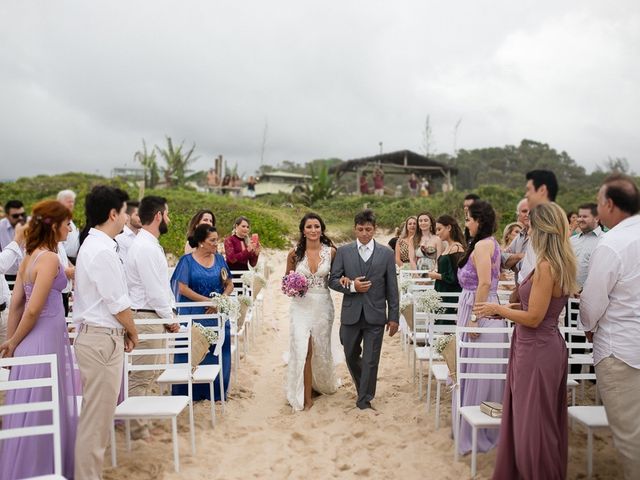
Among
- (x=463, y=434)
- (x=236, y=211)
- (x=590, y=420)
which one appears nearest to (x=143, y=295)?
(x=463, y=434)

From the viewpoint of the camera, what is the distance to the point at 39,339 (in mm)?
3934

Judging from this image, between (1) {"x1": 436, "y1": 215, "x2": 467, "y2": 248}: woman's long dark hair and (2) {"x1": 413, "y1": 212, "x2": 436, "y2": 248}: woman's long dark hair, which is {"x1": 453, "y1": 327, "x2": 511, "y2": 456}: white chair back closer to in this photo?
(1) {"x1": 436, "y1": 215, "x2": 467, "y2": 248}: woman's long dark hair

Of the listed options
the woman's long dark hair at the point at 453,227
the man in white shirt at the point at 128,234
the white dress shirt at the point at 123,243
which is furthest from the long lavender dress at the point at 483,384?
the white dress shirt at the point at 123,243

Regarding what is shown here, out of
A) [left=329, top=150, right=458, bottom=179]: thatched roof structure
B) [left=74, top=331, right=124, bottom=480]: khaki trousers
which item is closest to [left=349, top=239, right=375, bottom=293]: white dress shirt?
[left=74, top=331, right=124, bottom=480]: khaki trousers

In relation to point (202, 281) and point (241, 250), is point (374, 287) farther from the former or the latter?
point (241, 250)

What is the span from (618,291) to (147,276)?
3954 mm

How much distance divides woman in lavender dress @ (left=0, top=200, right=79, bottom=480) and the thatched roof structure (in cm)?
2815

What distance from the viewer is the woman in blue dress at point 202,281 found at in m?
6.30

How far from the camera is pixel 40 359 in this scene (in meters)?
3.59

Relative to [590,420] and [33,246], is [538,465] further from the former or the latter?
[33,246]

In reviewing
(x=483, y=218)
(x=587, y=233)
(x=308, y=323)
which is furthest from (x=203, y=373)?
(x=587, y=233)

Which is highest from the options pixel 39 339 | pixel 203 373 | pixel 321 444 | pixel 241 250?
pixel 241 250

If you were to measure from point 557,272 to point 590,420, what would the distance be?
4.49ft

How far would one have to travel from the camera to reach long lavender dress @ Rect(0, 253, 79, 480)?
3.79 metres
